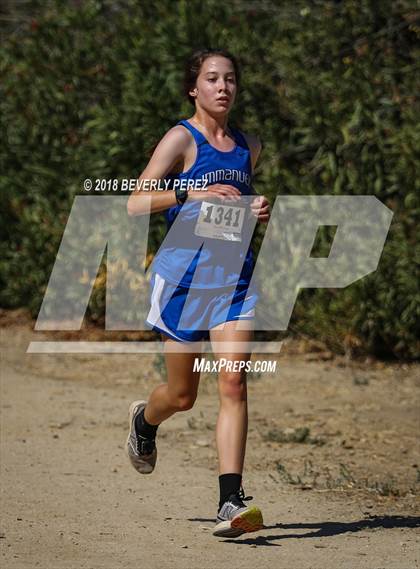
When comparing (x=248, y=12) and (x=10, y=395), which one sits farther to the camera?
(x=248, y=12)

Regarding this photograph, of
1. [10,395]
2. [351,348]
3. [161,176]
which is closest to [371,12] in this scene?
[351,348]

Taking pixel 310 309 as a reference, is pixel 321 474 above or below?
below

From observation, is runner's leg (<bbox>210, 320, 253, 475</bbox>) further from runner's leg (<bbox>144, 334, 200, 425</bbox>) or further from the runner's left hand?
the runner's left hand

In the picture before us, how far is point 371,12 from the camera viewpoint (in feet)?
32.3

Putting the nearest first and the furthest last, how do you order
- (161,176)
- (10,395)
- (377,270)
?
1. (161,176)
2. (10,395)
3. (377,270)

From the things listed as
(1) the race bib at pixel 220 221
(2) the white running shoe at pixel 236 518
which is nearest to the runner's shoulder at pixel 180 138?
(1) the race bib at pixel 220 221

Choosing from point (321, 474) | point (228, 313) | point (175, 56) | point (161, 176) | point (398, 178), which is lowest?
point (321, 474)

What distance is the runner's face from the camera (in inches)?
238

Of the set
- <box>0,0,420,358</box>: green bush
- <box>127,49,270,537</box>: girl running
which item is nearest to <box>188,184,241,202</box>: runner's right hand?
<box>127,49,270,537</box>: girl running

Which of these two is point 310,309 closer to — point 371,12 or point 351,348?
point 351,348

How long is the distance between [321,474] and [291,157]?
363 cm

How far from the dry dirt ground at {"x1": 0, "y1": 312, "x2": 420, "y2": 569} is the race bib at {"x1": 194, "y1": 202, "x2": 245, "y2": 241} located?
138 cm

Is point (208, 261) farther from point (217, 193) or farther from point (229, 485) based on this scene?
point (229, 485)

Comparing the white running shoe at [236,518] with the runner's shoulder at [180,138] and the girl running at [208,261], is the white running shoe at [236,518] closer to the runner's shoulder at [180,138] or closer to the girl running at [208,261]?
the girl running at [208,261]
